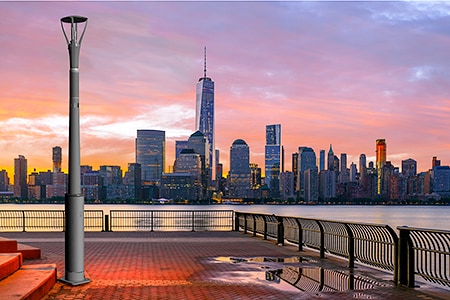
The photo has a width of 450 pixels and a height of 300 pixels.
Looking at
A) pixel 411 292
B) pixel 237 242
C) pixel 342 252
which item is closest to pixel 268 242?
pixel 237 242

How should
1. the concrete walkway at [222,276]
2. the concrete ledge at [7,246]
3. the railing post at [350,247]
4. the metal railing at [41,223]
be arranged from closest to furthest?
the concrete walkway at [222,276]
the concrete ledge at [7,246]
the railing post at [350,247]
the metal railing at [41,223]

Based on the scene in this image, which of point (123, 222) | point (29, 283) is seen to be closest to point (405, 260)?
point (29, 283)

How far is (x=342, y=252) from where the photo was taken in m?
17.3

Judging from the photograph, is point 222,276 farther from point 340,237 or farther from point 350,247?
point 340,237

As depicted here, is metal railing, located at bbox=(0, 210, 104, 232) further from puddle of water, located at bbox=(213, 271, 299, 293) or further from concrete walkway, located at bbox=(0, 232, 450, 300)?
puddle of water, located at bbox=(213, 271, 299, 293)

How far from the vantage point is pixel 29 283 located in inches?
428

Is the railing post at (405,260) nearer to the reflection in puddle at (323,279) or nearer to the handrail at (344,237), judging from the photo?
the handrail at (344,237)

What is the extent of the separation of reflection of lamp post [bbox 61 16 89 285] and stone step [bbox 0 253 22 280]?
1073 mm

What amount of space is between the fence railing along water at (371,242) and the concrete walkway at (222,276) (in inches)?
12.6

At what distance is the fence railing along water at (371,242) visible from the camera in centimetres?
1247

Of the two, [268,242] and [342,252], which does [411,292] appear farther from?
[268,242]

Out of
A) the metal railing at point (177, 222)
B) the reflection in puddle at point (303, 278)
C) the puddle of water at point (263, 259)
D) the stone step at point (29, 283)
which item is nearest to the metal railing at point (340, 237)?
the reflection in puddle at point (303, 278)

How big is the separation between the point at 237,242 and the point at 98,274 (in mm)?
11307

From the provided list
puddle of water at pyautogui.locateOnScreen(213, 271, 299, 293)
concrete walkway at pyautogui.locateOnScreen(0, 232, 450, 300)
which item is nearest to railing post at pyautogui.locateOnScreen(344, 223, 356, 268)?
concrete walkway at pyautogui.locateOnScreen(0, 232, 450, 300)
